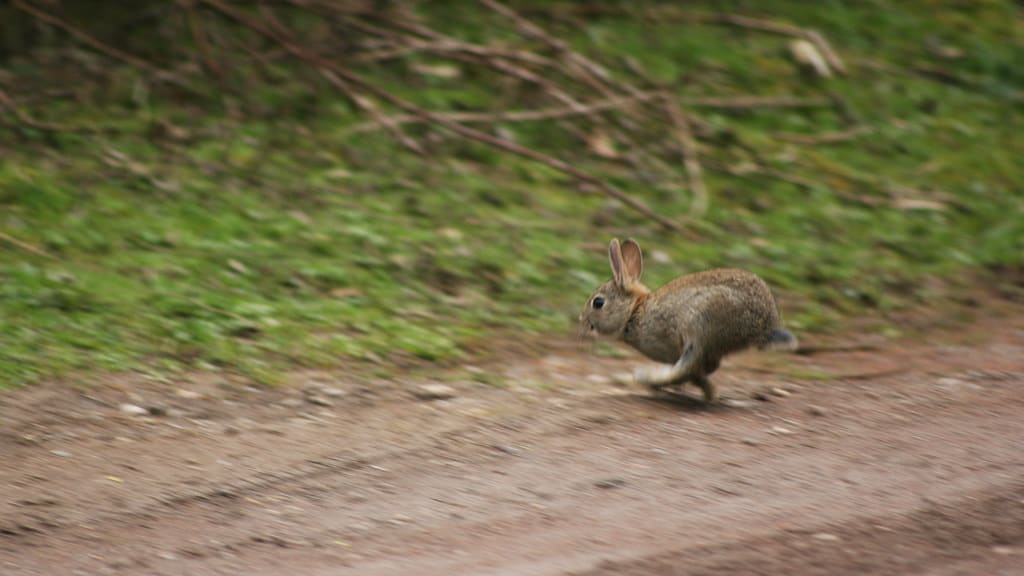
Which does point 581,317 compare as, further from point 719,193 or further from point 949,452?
point 719,193

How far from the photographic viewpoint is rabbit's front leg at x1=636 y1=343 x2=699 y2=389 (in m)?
6.35

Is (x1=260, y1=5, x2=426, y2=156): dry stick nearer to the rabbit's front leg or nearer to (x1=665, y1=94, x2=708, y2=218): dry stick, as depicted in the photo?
(x1=665, y1=94, x2=708, y2=218): dry stick

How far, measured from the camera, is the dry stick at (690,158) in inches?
396

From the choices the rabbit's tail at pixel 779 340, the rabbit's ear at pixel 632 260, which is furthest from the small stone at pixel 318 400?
the rabbit's tail at pixel 779 340

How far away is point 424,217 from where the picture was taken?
30.3 ft

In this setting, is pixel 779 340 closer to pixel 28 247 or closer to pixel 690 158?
pixel 28 247

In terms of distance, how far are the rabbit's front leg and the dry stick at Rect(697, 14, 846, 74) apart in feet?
23.1

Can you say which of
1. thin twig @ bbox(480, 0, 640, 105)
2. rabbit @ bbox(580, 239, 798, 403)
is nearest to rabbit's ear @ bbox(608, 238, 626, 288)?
rabbit @ bbox(580, 239, 798, 403)

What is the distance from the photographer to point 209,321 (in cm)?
712

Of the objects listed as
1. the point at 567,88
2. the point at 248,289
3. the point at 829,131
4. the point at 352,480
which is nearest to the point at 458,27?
the point at 567,88

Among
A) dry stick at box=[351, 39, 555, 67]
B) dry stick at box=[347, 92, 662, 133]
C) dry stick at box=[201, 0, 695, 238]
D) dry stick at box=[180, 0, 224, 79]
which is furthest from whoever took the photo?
dry stick at box=[351, 39, 555, 67]

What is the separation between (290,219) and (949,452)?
467cm

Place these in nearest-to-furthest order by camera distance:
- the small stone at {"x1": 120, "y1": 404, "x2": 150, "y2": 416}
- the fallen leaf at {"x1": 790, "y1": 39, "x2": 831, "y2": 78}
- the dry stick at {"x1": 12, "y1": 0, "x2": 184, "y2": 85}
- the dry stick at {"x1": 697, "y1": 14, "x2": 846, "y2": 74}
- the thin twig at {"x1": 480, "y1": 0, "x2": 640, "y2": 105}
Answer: the small stone at {"x1": 120, "y1": 404, "x2": 150, "y2": 416} → the dry stick at {"x1": 12, "y1": 0, "x2": 184, "y2": 85} → the thin twig at {"x1": 480, "y1": 0, "x2": 640, "y2": 105} → the fallen leaf at {"x1": 790, "y1": 39, "x2": 831, "y2": 78} → the dry stick at {"x1": 697, "y1": 14, "x2": 846, "y2": 74}

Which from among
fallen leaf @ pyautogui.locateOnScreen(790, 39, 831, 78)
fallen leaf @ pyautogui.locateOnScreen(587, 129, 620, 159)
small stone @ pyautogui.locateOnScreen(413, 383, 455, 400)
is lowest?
Answer: small stone @ pyautogui.locateOnScreen(413, 383, 455, 400)
